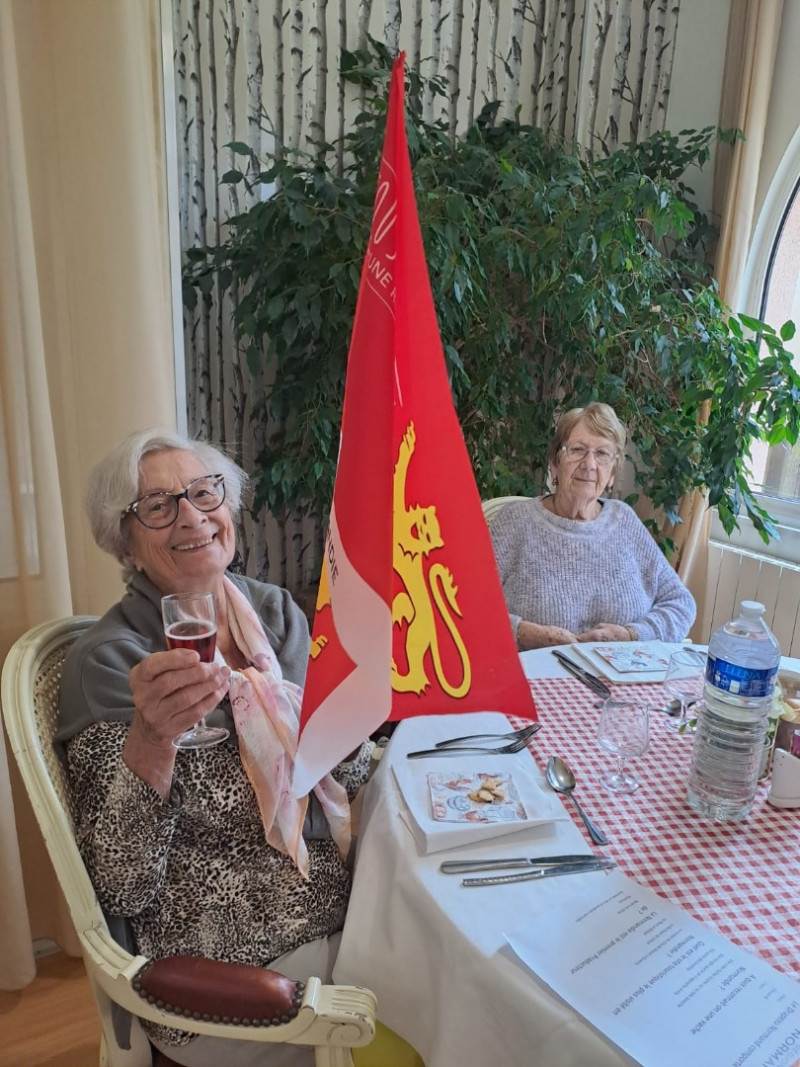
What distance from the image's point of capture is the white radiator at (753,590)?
258cm

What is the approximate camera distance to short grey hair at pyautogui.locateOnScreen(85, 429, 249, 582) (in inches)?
46.6

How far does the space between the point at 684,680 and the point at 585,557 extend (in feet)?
1.92

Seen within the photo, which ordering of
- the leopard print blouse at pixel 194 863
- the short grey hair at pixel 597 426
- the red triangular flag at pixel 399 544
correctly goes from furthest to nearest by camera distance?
the short grey hair at pixel 597 426
the leopard print blouse at pixel 194 863
the red triangular flag at pixel 399 544

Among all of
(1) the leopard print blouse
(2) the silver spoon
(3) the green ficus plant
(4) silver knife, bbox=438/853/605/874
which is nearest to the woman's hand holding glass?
(1) the leopard print blouse

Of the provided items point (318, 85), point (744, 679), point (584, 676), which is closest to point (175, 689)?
point (744, 679)

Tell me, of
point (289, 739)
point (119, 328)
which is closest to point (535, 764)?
point (289, 739)

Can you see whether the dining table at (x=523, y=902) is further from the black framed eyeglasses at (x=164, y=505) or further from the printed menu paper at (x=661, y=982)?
the black framed eyeglasses at (x=164, y=505)

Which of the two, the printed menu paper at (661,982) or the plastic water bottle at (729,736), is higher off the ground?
the plastic water bottle at (729,736)

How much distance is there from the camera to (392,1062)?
901mm

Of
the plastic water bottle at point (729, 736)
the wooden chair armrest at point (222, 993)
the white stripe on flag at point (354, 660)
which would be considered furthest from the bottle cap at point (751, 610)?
the wooden chair armrest at point (222, 993)

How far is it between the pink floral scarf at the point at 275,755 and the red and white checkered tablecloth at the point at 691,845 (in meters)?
0.35

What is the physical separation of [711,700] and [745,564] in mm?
2006

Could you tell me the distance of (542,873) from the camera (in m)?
0.86

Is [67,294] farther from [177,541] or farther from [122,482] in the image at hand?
[177,541]
